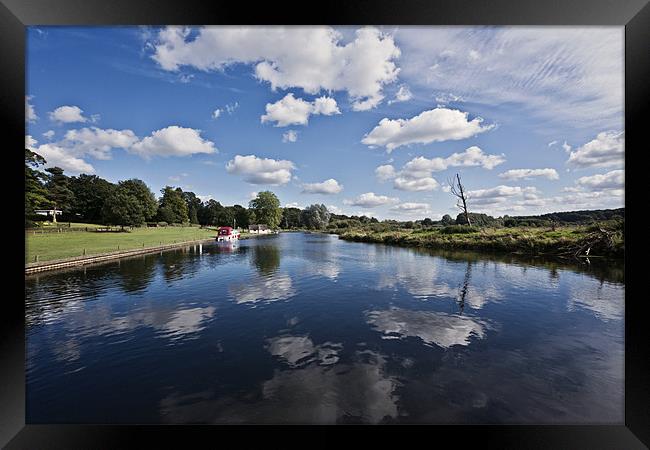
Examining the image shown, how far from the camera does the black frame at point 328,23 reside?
2.49m

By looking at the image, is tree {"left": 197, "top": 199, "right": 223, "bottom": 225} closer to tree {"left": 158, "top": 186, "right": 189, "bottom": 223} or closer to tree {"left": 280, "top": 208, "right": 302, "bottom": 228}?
tree {"left": 158, "top": 186, "right": 189, "bottom": 223}

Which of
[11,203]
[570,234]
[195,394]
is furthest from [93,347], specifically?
[570,234]

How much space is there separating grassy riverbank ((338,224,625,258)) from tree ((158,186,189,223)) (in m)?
41.2

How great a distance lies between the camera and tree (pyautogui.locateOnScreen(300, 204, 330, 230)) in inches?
3107

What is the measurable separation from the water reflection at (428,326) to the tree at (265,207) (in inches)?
2288

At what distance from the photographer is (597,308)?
7.45 m

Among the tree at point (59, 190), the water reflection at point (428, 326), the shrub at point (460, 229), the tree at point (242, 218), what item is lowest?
the water reflection at point (428, 326)

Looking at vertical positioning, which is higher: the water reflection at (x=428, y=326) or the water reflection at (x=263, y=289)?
the water reflection at (x=428, y=326)

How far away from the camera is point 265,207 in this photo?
6275cm

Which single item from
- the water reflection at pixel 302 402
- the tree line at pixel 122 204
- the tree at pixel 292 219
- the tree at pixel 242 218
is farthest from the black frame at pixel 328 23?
the tree at pixel 292 219

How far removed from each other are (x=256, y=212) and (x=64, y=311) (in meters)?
57.1

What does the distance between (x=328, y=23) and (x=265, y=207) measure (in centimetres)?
6177

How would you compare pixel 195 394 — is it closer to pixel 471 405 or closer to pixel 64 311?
pixel 471 405

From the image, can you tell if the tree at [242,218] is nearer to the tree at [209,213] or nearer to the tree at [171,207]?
the tree at [209,213]
